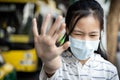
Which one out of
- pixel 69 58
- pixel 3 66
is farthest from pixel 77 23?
pixel 3 66

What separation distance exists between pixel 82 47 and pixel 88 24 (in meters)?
0.15

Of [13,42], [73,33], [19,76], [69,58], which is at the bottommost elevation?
[19,76]

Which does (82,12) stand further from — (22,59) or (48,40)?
(22,59)

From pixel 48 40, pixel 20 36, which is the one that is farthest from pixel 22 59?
pixel 48 40

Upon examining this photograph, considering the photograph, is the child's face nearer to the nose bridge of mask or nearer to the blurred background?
the nose bridge of mask

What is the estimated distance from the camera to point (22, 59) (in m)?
7.29

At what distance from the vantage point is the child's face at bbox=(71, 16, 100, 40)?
230cm

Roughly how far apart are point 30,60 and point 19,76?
523 mm

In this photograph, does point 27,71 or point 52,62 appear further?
point 27,71

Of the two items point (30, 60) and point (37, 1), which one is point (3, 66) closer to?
→ point (30, 60)

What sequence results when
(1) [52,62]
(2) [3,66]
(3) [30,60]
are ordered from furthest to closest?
(3) [30,60] < (2) [3,66] < (1) [52,62]

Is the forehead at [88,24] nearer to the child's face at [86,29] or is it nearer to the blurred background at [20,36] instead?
the child's face at [86,29]

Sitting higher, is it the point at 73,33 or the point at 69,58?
the point at 73,33

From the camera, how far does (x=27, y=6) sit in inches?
306
